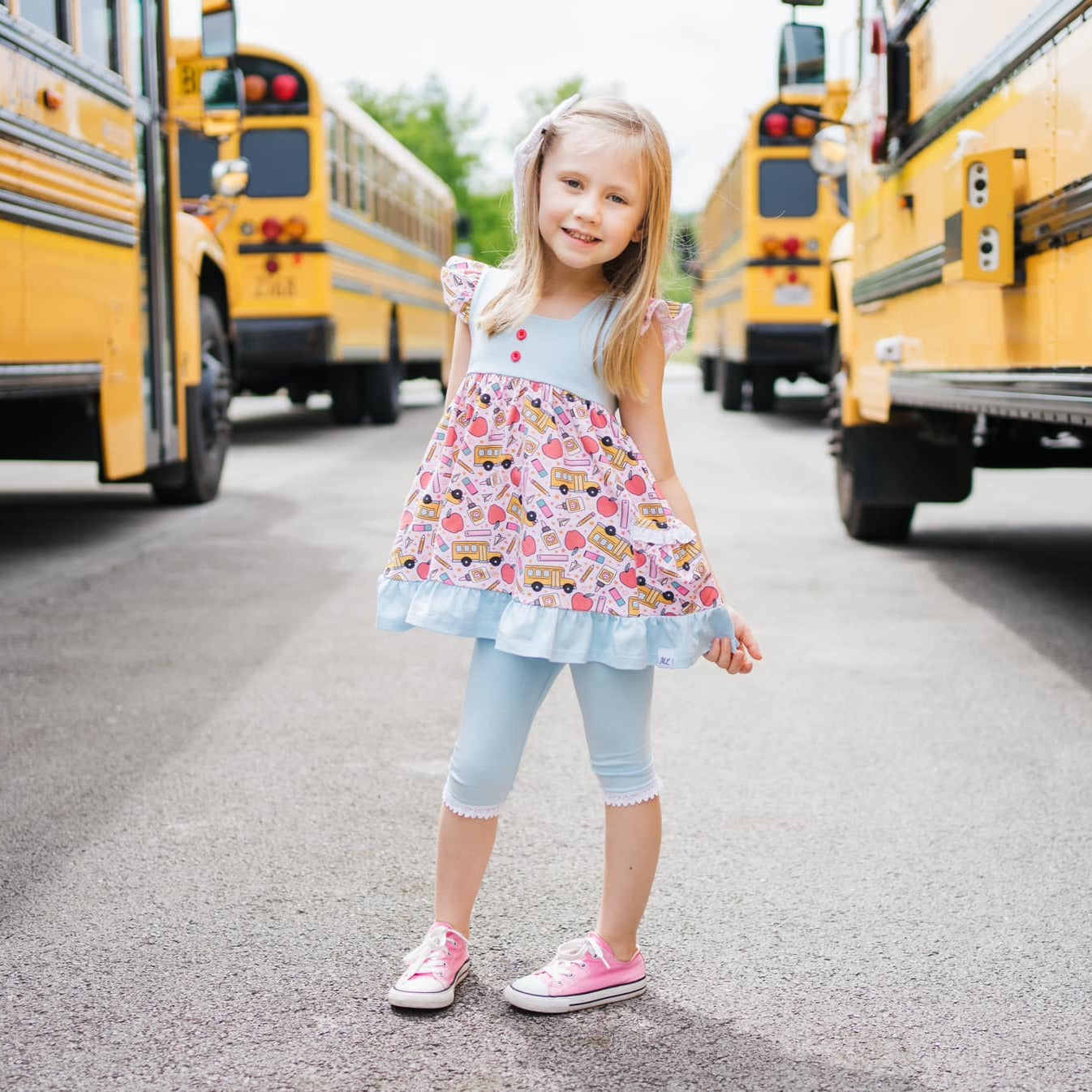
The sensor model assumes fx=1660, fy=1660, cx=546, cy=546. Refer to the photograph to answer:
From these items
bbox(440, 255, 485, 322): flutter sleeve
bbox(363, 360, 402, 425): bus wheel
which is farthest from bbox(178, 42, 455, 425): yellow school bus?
bbox(440, 255, 485, 322): flutter sleeve

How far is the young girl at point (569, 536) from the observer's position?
2244 millimetres

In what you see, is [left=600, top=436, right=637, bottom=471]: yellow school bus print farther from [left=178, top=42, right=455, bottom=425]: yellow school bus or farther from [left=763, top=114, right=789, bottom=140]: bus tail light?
[left=763, top=114, right=789, bottom=140]: bus tail light

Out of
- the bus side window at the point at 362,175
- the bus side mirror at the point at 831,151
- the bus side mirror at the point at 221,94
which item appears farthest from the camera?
the bus side window at the point at 362,175

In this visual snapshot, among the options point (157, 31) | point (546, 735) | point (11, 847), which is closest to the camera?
point (11, 847)

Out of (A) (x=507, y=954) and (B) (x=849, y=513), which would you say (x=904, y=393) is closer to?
(B) (x=849, y=513)

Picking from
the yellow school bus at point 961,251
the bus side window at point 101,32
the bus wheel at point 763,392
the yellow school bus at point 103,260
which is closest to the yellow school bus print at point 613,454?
the yellow school bus at point 961,251

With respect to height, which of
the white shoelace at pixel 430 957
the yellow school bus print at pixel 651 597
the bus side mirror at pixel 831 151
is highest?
the bus side mirror at pixel 831 151

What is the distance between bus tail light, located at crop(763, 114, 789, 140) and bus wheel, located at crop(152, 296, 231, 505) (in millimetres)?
6653

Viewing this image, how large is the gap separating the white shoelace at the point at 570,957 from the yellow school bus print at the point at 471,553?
550mm

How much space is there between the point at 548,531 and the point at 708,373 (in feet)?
63.0

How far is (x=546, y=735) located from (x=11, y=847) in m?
1.29

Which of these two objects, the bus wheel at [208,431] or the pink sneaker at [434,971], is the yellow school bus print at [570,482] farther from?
the bus wheel at [208,431]

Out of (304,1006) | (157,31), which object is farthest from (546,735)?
(157,31)

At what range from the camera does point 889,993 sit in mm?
2311
